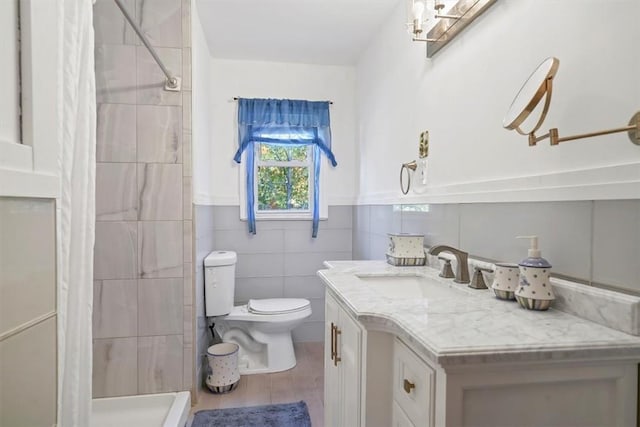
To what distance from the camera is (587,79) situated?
3.19 ft

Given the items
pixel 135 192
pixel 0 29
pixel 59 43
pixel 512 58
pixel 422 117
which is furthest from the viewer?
pixel 135 192

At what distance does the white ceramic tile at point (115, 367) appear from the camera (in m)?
2.16

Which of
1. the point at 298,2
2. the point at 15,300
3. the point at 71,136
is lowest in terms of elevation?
the point at 15,300

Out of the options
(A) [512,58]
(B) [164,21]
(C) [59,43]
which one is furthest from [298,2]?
(C) [59,43]

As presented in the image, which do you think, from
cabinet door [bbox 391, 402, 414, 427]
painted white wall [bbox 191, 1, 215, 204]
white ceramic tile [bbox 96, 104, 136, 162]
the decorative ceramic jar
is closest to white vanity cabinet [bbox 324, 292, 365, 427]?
cabinet door [bbox 391, 402, 414, 427]

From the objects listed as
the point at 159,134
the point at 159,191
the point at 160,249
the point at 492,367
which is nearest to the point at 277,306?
the point at 160,249

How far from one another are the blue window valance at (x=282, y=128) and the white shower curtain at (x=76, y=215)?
2.20 metres

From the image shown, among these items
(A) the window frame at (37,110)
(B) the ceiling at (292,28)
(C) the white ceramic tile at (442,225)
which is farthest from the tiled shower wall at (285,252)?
(A) the window frame at (37,110)

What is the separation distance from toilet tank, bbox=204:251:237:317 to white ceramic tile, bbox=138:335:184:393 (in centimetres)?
41

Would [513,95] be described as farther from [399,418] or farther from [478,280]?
[399,418]

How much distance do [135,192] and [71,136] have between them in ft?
4.85

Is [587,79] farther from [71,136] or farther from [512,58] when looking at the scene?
[71,136]

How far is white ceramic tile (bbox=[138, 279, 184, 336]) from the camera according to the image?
2.19 m

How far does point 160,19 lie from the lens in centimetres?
218
